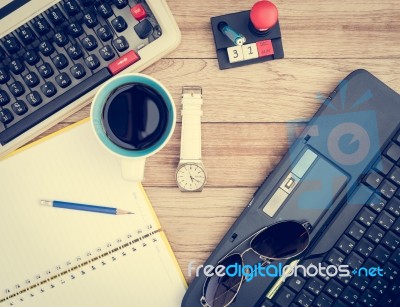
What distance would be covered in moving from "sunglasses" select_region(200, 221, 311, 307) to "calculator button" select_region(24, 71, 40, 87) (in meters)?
0.37

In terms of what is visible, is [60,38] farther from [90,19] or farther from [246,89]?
[246,89]

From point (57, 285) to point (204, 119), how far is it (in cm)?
34

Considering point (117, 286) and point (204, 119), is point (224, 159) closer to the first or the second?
point (204, 119)

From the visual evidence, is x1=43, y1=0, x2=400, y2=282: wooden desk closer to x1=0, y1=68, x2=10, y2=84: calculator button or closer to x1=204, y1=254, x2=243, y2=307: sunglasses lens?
x1=204, y1=254, x2=243, y2=307: sunglasses lens

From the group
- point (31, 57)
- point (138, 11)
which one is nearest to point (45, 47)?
point (31, 57)

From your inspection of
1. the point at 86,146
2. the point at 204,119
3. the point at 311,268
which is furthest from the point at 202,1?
the point at 311,268

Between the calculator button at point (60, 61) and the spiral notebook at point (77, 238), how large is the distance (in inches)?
4.9

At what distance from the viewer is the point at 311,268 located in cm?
71

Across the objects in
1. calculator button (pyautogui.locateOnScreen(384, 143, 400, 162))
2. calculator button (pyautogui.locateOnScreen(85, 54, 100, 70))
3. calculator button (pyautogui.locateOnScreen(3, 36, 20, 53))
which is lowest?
calculator button (pyautogui.locateOnScreen(384, 143, 400, 162))

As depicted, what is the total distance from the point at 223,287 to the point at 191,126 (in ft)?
0.80

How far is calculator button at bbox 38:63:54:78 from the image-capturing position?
689 millimetres

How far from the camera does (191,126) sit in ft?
2.42

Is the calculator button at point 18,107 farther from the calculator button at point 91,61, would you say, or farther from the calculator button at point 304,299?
the calculator button at point 304,299

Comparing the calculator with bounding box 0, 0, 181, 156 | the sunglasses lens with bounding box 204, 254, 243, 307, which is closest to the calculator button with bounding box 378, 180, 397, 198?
the sunglasses lens with bounding box 204, 254, 243, 307
